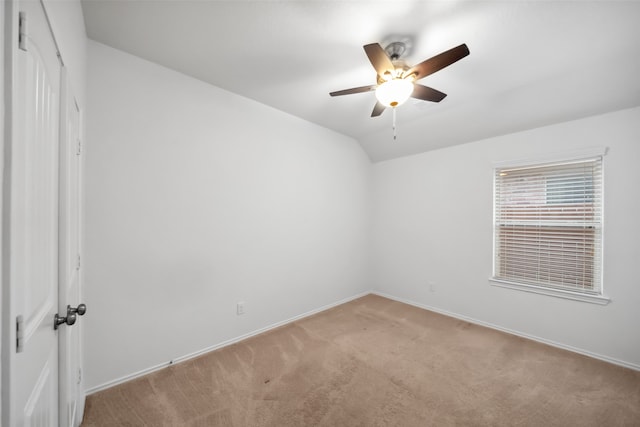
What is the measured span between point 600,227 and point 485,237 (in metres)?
0.96

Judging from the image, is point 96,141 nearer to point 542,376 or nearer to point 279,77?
point 279,77

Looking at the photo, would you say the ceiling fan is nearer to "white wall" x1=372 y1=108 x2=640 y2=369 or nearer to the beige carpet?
"white wall" x1=372 y1=108 x2=640 y2=369

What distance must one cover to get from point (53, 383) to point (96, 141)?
5.30ft

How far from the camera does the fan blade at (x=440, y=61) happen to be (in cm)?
145

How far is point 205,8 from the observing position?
158 centimetres

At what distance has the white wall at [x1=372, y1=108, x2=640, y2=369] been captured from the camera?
2.25m

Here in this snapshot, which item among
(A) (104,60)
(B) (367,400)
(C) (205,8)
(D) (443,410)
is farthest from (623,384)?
(A) (104,60)

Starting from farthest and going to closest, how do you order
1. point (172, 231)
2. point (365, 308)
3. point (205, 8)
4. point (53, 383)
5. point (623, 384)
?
point (365, 308) < point (172, 231) < point (623, 384) < point (205, 8) < point (53, 383)

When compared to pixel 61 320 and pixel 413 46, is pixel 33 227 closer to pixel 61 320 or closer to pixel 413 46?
pixel 61 320

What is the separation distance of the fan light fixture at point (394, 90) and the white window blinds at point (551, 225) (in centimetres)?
200

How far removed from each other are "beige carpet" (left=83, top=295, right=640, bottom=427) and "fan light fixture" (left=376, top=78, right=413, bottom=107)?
2.19 m

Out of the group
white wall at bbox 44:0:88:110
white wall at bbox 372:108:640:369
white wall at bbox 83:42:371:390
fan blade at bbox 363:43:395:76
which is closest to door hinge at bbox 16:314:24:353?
white wall at bbox 44:0:88:110

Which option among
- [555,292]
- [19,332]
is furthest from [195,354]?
[555,292]

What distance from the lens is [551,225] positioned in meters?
2.67
